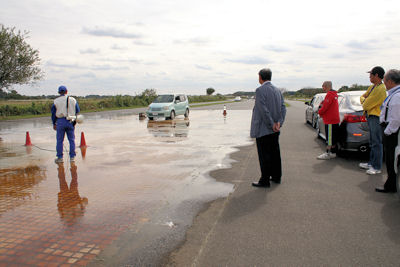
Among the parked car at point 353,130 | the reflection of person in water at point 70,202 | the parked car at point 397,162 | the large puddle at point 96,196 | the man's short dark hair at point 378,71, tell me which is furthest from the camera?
the parked car at point 353,130

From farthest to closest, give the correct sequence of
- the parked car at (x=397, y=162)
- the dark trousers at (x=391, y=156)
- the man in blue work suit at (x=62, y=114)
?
the man in blue work suit at (x=62, y=114)
the dark trousers at (x=391, y=156)
the parked car at (x=397, y=162)

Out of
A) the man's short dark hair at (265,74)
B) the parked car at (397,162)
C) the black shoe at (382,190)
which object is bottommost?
the black shoe at (382,190)

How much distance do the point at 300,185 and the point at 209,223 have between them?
236 cm

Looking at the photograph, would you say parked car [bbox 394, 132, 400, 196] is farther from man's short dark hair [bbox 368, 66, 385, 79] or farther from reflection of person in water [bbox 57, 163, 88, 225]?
reflection of person in water [bbox 57, 163, 88, 225]

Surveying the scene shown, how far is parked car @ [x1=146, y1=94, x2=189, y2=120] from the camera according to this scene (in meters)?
20.7

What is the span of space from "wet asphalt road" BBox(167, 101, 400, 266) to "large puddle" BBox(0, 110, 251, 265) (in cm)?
39

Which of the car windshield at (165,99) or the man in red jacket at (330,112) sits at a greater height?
the car windshield at (165,99)

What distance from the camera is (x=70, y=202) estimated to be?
4.93 metres

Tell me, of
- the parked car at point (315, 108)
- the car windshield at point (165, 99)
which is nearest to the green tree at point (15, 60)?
the car windshield at point (165, 99)

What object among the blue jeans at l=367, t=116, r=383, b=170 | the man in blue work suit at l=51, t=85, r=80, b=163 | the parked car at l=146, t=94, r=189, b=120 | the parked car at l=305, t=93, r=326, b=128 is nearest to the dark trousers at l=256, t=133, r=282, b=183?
the blue jeans at l=367, t=116, r=383, b=170

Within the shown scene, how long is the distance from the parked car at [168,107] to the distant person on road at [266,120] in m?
15.5

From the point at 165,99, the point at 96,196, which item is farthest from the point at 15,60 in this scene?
the point at 96,196

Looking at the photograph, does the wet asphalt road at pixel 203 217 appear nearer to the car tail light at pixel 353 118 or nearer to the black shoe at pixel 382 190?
the black shoe at pixel 382 190

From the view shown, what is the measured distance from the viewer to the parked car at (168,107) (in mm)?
20734
